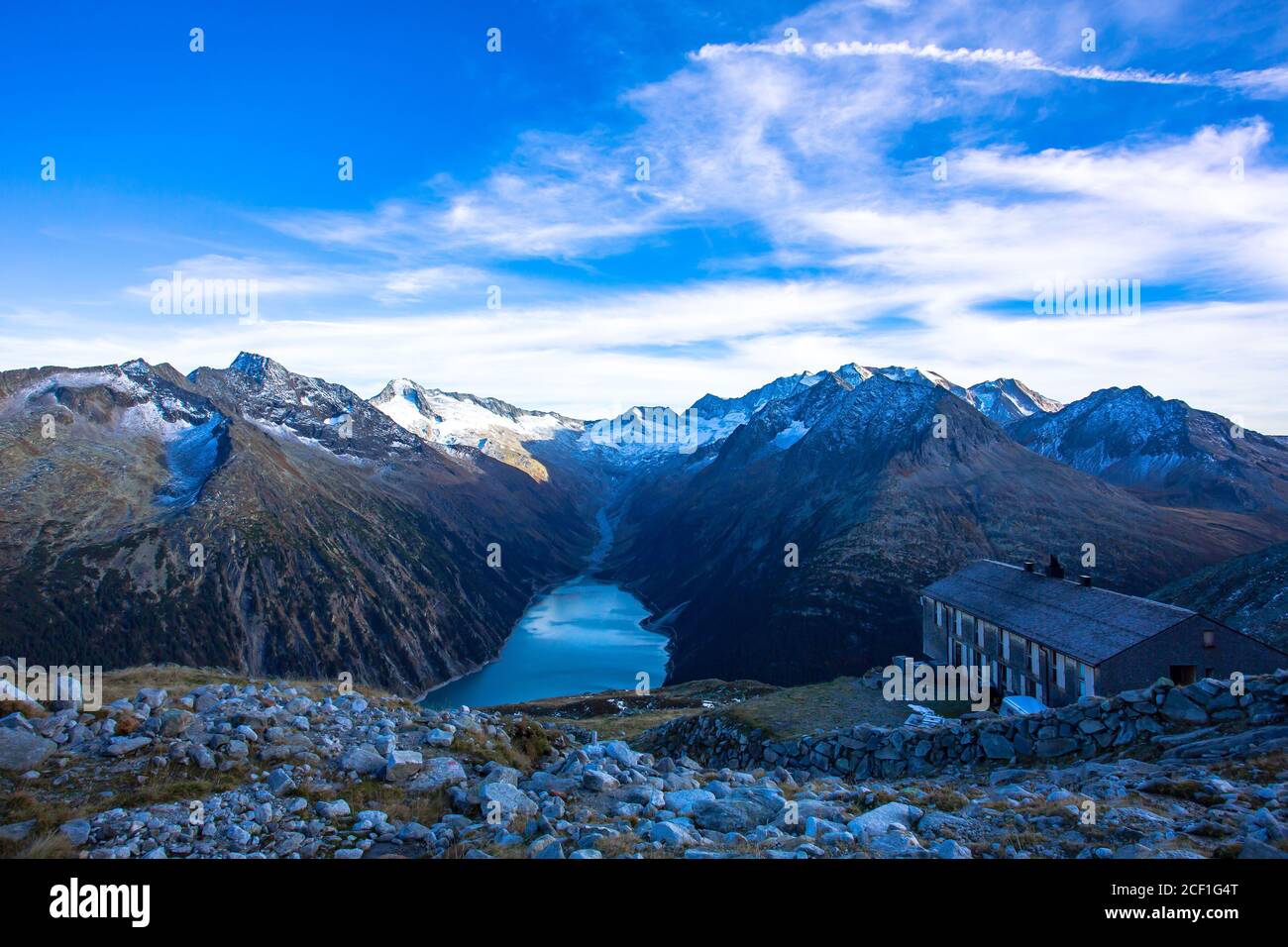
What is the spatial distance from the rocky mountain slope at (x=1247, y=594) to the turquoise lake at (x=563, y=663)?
275 ft

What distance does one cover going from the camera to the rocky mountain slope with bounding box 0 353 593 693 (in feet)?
369

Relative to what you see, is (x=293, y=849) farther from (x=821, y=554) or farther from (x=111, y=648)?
(x=821, y=554)

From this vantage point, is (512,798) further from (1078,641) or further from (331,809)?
(1078,641)

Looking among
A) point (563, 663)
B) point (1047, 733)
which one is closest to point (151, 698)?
point (1047, 733)

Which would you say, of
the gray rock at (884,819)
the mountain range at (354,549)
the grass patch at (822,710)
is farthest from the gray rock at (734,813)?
the mountain range at (354,549)

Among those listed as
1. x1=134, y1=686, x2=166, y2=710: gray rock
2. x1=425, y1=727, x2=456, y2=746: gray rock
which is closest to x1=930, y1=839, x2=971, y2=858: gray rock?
x1=425, y1=727, x2=456, y2=746: gray rock

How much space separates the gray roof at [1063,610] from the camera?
36.8 m

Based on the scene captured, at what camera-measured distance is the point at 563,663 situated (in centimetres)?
14638

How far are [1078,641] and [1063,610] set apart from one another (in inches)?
197

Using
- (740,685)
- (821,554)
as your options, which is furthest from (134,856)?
(821,554)

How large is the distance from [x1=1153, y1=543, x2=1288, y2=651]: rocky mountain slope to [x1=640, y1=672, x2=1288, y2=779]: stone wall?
58.5 m

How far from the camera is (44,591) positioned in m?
109

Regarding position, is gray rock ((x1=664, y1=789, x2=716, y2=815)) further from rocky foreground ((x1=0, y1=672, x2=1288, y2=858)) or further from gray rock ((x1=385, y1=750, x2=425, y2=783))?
gray rock ((x1=385, y1=750, x2=425, y2=783))

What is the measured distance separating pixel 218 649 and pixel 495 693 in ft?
157
